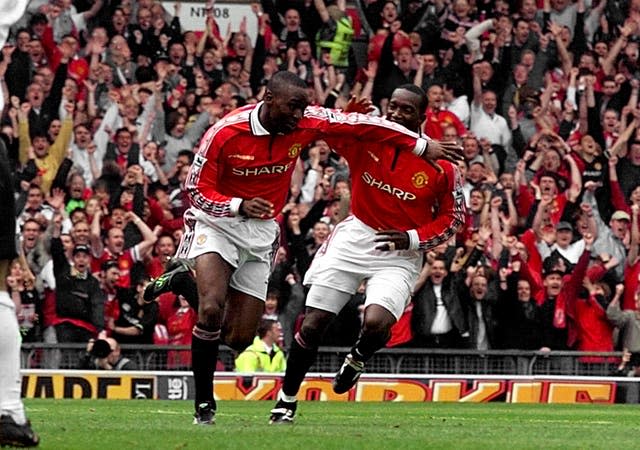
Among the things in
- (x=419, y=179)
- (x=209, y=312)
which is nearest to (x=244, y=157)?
(x=209, y=312)

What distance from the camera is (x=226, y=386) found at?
19.2m

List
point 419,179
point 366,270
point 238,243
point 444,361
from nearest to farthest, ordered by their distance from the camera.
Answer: point 238,243 < point 366,270 < point 419,179 < point 444,361

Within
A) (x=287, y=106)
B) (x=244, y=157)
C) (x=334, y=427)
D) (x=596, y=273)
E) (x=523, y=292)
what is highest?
(x=287, y=106)

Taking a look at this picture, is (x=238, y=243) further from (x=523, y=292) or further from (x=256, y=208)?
(x=523, y=292)

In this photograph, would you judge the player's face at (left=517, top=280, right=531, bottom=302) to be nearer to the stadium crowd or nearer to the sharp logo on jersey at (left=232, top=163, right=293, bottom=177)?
the stadium crowd

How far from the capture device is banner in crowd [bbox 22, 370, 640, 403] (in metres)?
18.9

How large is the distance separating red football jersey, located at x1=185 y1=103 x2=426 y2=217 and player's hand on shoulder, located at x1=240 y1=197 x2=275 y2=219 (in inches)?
2.4

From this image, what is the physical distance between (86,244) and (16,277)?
3.25 feet

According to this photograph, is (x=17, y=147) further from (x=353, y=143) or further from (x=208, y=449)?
(x=208, y=449)

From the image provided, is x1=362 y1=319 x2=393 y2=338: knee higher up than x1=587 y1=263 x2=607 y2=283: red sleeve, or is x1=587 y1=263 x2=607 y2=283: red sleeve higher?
x1=362 y1=319 x2=393 y2=338: knee

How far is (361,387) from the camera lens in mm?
19562

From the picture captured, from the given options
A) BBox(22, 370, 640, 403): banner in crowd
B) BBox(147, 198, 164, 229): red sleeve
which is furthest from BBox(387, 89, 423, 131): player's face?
BBox(147, 198, 164, 229): red sleeve

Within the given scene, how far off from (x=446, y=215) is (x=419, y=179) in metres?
0.37

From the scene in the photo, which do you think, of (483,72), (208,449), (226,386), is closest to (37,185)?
(226,386)
